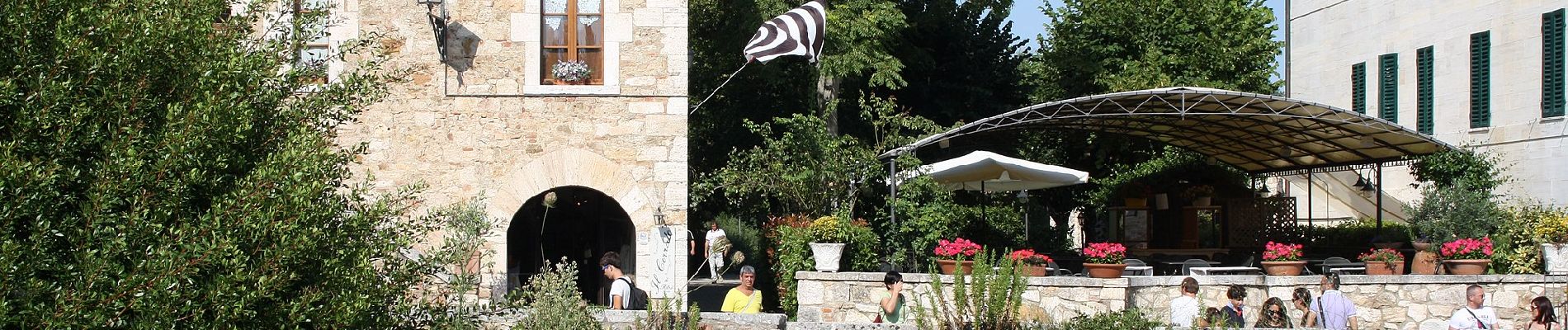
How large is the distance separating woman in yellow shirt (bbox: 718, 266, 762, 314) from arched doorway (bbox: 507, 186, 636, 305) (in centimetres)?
282

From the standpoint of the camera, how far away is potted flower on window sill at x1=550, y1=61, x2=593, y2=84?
40.3 feet

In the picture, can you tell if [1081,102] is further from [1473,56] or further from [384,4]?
[1473,56]

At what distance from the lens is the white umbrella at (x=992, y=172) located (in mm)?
13875

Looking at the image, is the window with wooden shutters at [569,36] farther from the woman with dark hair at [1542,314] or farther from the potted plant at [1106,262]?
the woman with dark hair at [1542,314]

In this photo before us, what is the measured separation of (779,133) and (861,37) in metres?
4.53

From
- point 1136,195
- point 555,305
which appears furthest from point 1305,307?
point 1136,195

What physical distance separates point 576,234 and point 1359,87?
15043 mm

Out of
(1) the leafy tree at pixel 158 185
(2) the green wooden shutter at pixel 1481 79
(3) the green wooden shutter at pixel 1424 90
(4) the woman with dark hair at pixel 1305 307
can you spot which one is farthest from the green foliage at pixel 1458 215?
(1) the leafy tree at pixel 158 185

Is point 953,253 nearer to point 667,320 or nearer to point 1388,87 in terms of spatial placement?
point 667,320

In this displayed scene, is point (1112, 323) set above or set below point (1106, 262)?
below

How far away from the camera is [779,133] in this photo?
23.5 metres

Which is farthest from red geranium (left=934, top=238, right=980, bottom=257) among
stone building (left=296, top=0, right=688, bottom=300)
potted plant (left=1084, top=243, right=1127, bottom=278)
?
stone building (left=296, top=0, right=688, bottom=300)

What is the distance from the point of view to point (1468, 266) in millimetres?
12891

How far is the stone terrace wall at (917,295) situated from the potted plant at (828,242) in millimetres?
99
